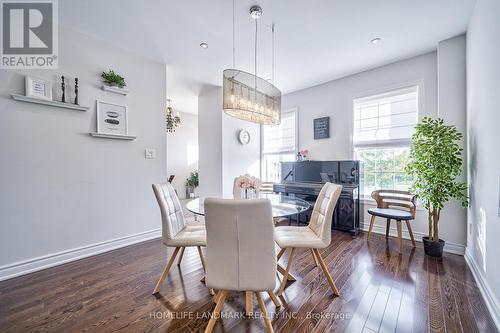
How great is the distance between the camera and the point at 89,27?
2.44m

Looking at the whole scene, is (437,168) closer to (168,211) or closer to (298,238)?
(298,238)

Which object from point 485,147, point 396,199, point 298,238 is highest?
point 485,147

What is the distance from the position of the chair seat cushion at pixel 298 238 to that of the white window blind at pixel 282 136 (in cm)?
272

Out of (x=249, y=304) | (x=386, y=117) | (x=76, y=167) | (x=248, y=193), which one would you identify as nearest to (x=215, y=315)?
(x=249, y=304)

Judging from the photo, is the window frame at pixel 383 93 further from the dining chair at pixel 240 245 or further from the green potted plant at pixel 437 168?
the dining chair at pixel 240 245

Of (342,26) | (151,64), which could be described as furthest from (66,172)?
(342,26)

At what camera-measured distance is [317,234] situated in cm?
192

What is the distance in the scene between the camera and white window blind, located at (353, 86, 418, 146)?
311 cm

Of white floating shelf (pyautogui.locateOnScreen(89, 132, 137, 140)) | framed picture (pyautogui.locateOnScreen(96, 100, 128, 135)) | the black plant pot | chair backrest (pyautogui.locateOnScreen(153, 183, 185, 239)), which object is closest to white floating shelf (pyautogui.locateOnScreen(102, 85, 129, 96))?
framed picture (pyautogui.locateOnScreen(96, 100, 128, 135))

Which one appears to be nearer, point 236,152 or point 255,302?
point 255,302

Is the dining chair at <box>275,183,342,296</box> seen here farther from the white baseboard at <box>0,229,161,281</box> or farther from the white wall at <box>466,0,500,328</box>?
the white baseboard at <box>0,229,161,281</box>


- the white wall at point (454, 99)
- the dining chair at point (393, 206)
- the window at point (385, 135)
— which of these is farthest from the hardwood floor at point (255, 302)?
the window at point (385, 135)

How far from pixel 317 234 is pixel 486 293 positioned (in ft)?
4.62

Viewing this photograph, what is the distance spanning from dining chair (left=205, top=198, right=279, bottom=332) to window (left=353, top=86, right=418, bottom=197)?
2.96m
